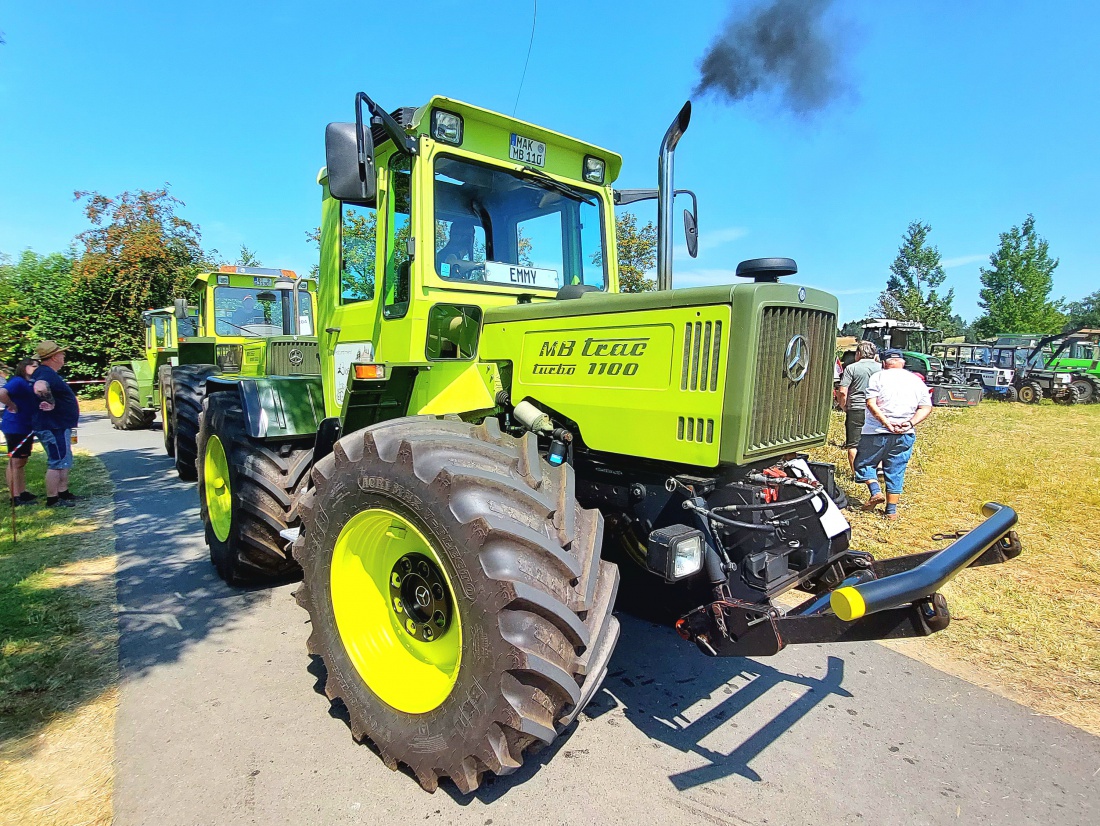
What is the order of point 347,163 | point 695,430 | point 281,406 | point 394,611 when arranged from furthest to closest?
point 281,406, point 347,163, point 394,611, point 695,430

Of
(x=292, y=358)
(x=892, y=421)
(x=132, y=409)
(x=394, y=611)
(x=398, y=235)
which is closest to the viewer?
(x=394, y=611)

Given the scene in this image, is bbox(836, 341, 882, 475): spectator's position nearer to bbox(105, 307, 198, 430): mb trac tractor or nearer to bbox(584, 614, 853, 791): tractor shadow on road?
bbox(584, 614, 853, 791): tractor shadow on road

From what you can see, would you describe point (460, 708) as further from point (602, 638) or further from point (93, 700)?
point (93, 700)

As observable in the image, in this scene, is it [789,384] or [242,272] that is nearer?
[789,384]

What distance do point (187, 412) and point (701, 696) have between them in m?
6.44

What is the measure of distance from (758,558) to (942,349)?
95.9ft

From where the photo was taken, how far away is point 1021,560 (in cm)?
538

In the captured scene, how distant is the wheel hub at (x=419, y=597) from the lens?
269cm

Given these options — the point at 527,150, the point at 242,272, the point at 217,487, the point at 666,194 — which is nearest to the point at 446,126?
the point at 527,150

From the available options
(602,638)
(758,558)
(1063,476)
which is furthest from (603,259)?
(1063,476)

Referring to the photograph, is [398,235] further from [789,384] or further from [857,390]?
[857,390]

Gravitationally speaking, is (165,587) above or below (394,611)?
below

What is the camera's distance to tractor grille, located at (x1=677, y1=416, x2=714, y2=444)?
2537 millimetres

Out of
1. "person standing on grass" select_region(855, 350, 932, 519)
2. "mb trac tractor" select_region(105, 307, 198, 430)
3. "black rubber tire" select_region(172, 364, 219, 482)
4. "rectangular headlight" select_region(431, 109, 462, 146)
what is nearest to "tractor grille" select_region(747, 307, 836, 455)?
"rectangular headlight" select_region(431, 109, 462, 146)
